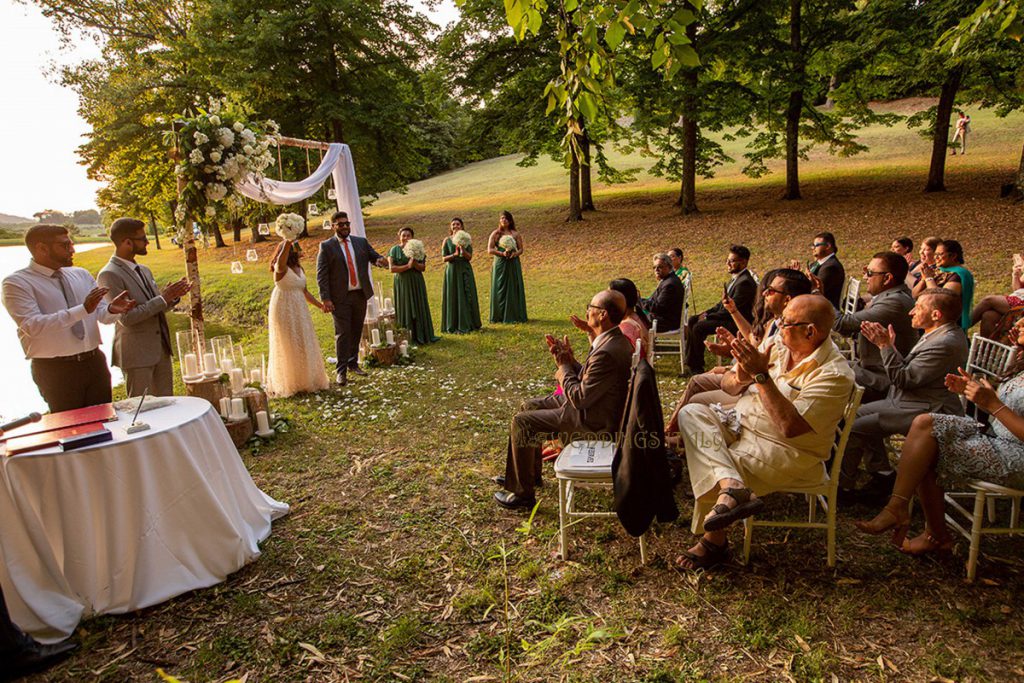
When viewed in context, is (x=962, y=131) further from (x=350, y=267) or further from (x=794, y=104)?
(x=350, y=267)

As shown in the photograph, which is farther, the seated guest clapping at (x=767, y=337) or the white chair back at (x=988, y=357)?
the seated guest clapping at (x=767, y=337)

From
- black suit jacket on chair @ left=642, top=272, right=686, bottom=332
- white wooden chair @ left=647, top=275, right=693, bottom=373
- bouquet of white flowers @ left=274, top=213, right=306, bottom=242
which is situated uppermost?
bouquet of white flowers @ left=274, top=213, right=306, bottom=242

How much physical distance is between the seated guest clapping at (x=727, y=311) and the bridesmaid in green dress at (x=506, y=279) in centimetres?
392

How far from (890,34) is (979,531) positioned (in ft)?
61.4

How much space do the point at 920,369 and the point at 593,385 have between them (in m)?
2.34

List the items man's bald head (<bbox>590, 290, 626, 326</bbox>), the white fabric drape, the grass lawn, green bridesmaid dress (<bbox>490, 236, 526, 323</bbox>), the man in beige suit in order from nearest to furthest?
the grass lawn, man's bald head (<bbox>590, 290, 626, 326</bbox>), the man in beige suit, the white fabric drape, green bridesmaid dress (<bbox>490, 236, 526, 323</bbox>)

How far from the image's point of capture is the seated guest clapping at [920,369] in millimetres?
4148

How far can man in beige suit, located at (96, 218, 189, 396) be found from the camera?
5285 millimetres

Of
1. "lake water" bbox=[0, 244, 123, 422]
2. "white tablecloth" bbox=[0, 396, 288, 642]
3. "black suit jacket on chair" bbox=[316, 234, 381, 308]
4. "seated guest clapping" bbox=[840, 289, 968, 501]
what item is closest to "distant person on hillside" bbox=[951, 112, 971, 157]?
"seated guest clapping" bbox=[840, 289, 968, 501]

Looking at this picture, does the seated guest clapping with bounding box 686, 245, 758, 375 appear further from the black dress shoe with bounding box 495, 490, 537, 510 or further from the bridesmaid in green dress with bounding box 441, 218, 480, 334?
the bridesmaid in green dress with bounding box 441, 218, 480, 334

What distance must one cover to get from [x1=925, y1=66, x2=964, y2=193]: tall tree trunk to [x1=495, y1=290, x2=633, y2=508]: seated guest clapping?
18881 mm

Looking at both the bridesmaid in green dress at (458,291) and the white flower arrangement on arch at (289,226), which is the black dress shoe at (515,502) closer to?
the white flower arrangement on arch at (289,226)

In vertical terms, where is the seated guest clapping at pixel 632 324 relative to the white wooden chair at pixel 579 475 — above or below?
above

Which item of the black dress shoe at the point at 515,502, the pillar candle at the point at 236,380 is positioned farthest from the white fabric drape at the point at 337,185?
the black dress shoe at the point at 515,502
